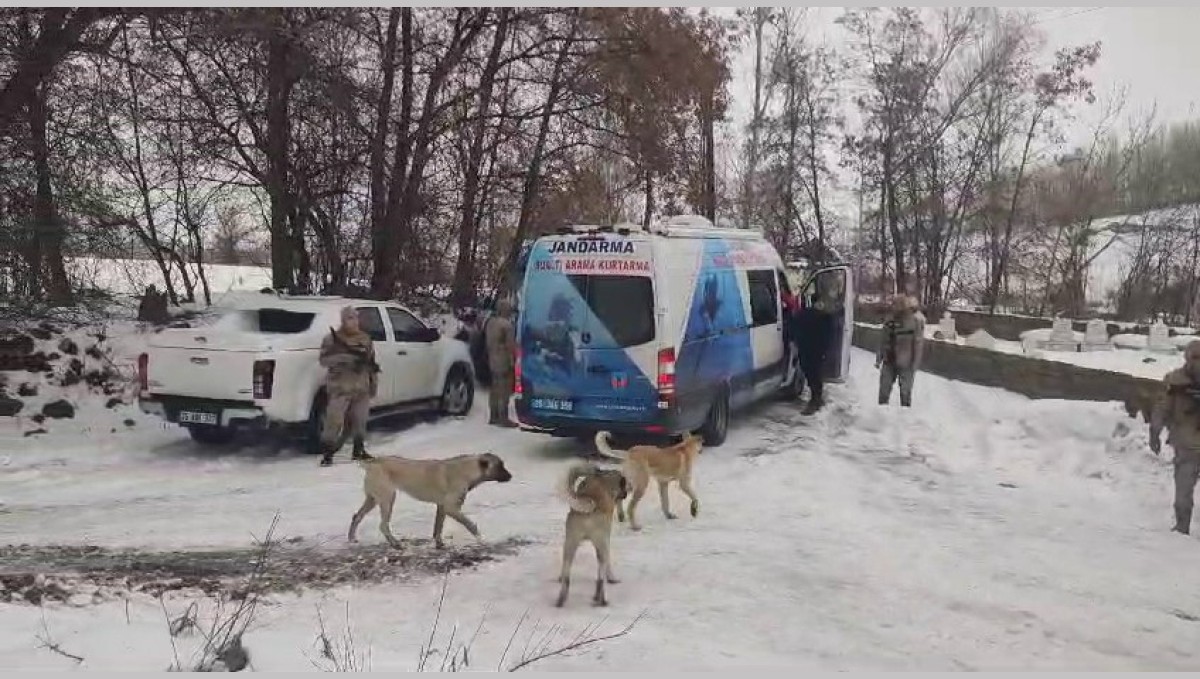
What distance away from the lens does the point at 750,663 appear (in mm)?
4660

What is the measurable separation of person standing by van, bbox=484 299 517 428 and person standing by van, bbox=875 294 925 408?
193 inches

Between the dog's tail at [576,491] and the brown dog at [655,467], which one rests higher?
the dog's tail at [576,491]

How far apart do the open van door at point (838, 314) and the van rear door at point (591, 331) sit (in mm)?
4229

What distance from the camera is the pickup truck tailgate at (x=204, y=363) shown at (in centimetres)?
941

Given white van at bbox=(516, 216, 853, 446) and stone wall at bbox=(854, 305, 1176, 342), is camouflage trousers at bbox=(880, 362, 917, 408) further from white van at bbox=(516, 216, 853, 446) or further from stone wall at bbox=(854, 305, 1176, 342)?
stone wall at bbox=(854, 305, 1176, 342)

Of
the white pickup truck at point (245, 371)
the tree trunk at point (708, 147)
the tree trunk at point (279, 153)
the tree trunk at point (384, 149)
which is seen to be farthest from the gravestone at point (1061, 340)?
the white pickup truck at point (245, 371)

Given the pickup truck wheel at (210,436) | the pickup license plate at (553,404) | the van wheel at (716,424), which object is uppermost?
the pickup license plate at (553,404)

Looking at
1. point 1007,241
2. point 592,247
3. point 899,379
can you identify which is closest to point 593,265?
point 592,247

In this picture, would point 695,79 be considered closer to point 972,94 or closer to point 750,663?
point 750,663

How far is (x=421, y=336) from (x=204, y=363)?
3.10 meters

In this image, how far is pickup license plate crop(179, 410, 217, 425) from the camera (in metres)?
9.45

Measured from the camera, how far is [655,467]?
7.45 metres

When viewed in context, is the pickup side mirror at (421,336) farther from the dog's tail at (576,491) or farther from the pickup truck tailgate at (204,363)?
the dog's tail at (576,491)

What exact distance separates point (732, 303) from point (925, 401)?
12.6 ft
